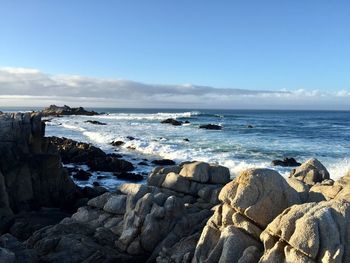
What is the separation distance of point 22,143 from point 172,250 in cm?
1321

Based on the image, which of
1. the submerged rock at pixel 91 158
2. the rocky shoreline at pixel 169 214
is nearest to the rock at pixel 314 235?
the rocky shoreline at pixel 169 214

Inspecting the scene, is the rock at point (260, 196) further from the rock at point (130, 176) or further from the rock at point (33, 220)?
the rock at point (130, 176)

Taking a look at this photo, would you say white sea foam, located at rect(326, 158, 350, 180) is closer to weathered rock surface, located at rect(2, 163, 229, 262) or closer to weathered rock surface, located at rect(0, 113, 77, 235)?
weathered rock surface, located at rect(0, 113, 77, 235)

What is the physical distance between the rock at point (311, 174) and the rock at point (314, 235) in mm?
10181

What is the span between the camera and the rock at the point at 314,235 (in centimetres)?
919

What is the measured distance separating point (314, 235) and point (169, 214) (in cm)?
612

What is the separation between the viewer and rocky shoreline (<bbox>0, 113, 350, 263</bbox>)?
32.1 ft

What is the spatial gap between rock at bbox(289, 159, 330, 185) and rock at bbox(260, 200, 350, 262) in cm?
1018

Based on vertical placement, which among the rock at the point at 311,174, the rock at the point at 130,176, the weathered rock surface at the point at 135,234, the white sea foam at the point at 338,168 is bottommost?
the rock at the point at 130,176

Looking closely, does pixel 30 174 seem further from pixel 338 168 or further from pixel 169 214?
pixel 338 168

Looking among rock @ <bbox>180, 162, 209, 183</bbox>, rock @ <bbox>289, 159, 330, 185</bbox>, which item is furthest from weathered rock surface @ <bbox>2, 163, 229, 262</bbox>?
rock @ <bbox>289, 159, 330, 185</bbox>

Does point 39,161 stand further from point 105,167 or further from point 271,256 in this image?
point 271,256

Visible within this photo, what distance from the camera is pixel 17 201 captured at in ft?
71.8

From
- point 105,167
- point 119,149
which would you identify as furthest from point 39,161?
point 119,149
